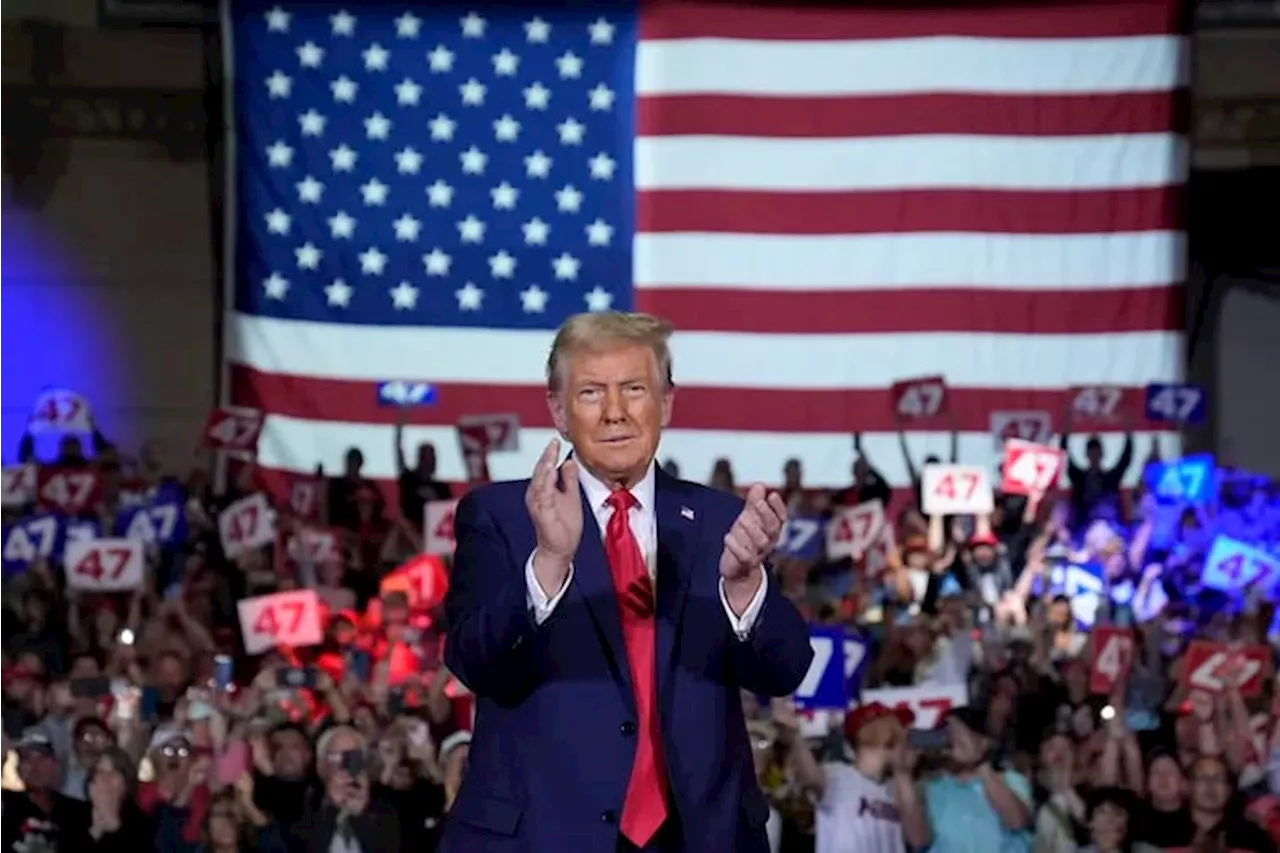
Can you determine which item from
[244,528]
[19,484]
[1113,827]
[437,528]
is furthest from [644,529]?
[19,484]

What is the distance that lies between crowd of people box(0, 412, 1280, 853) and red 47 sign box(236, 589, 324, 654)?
0.37 ft

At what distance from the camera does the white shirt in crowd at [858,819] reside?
819cm

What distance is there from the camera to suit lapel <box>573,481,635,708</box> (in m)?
3.55

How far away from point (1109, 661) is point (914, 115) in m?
6.81

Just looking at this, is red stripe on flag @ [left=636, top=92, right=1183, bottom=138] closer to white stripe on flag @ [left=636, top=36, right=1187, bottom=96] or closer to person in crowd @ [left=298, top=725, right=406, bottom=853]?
white stripe on flag @ [left=636, top=36, right=1187, bottom=96]

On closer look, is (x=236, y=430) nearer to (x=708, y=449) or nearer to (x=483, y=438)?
(x=483, y=438)

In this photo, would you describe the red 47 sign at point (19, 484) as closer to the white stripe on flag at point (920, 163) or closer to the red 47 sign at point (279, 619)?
the red 47 sign at point (279, 619)

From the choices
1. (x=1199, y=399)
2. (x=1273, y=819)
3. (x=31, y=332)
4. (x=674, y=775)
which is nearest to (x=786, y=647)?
(x=674, y=775)

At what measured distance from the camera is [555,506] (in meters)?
3.39

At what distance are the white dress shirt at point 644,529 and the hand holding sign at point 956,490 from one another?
9976mm

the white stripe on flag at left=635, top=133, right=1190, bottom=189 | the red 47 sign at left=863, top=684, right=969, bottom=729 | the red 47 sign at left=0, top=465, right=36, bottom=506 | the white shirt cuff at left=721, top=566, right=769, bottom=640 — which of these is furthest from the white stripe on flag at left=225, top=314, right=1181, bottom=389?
the white shirt cuff at left=721, top=566, right=769, bottom=640

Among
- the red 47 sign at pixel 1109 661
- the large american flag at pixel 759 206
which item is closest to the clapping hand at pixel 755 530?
the red 47 sign at pixel 1109 661

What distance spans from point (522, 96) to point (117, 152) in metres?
2.90

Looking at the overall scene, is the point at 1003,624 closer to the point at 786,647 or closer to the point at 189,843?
the point at 189,843
